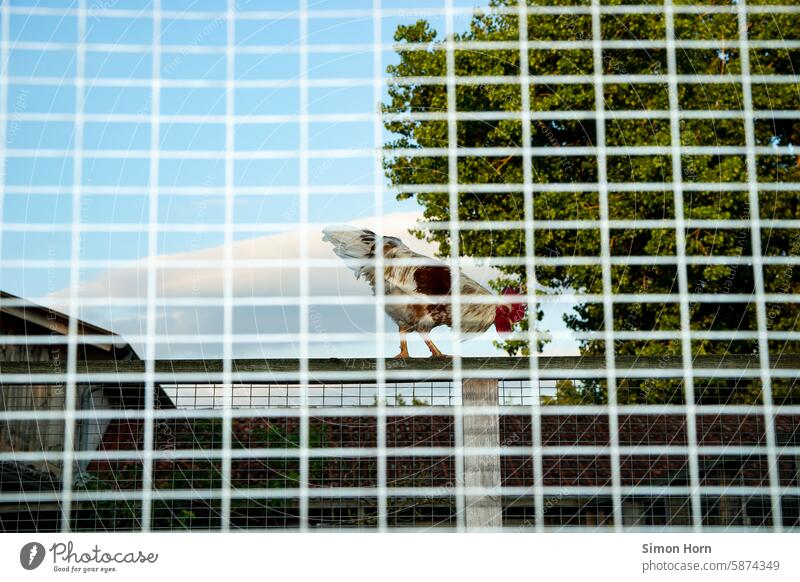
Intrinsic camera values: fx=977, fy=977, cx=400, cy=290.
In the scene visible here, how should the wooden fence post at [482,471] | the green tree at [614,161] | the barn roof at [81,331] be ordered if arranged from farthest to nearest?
1. the green tree at [614,161]
2. the barn roof at [81,331]
3. the wooden fence post at [482,471]

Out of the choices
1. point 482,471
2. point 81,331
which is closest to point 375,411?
point 482,471

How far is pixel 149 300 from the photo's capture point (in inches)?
139

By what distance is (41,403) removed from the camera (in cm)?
376

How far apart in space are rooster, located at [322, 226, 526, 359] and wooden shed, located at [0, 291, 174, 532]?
3.37 feet

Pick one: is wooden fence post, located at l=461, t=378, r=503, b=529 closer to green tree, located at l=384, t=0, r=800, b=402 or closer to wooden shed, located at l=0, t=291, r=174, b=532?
wooden shed, located at l=0, t=291, r=174, b=532

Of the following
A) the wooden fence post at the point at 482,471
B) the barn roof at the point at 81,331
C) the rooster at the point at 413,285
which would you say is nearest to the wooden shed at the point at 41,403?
the barn roof at the point at 81,331

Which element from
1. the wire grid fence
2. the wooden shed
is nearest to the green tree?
the wire grid fence

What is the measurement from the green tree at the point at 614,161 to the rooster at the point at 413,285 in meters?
0.87

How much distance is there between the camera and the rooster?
164 inches

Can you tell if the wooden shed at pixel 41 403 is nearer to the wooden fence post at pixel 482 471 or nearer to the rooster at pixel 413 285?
the rooster at pixel 413 285

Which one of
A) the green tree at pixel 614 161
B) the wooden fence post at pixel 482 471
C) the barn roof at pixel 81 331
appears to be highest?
the green tree at pixel 614 161

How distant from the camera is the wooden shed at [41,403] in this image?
11.6 feet

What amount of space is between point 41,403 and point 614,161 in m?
3.58
